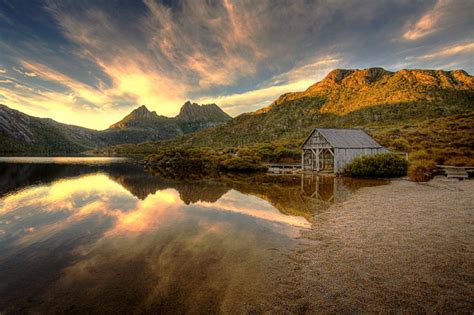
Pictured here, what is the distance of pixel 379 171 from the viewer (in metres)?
27.0

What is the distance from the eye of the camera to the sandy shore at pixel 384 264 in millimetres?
5008

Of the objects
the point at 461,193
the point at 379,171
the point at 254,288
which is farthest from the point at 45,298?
the point at 379,171

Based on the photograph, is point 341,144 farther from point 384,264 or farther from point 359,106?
point 359,106

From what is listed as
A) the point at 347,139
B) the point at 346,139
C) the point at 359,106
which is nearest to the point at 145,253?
the point at 346,139

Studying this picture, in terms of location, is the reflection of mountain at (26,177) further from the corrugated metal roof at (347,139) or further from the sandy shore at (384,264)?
the corrugated metal roof at (347,139)

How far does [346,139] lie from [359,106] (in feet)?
315

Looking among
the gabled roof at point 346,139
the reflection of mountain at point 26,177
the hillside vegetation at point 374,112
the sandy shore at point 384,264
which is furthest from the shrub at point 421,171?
the reflection of mountain at point 26,177

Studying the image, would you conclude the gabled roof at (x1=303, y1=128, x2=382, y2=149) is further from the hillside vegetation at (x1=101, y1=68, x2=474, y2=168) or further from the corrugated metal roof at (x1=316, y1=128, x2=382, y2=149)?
the hillside vegetation at (x1=101, y1=68, x2=474, y2=168)

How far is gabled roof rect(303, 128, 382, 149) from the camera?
31.6 meters

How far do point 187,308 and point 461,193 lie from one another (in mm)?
18937

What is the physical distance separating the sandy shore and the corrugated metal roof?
20.3m

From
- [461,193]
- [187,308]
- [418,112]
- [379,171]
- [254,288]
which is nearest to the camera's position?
[187,308]

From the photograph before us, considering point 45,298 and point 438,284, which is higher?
point 438,284

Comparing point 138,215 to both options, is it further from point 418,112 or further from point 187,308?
point 418,112
